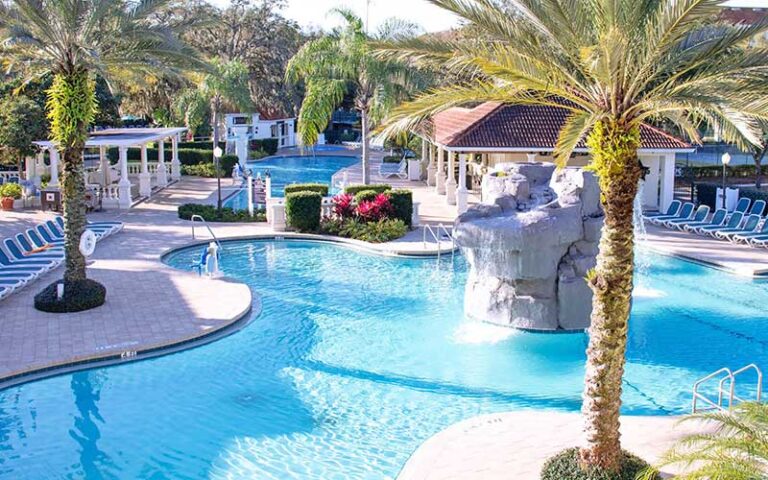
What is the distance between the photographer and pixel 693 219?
28.5 m

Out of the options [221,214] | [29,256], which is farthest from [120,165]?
[29,256]

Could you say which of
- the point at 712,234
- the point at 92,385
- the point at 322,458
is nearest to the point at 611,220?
the point at 322,458

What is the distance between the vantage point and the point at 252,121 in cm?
5834

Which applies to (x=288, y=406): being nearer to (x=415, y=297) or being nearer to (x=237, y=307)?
(x=237, y=307)

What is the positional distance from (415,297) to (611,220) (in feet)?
35.7

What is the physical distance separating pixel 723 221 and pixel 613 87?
65.7 ft

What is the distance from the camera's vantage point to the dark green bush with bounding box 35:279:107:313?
58.3 ft

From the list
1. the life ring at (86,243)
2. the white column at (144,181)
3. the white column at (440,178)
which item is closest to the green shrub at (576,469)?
the life ring at (86,243)

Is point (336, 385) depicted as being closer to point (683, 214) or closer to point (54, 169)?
point (683, 214)

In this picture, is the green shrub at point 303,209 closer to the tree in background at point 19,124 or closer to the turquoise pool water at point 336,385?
the turquoise pool water at point 336,385

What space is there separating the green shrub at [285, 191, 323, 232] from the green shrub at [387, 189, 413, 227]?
2.43m

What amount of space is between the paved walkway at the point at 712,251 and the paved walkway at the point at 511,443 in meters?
11.5

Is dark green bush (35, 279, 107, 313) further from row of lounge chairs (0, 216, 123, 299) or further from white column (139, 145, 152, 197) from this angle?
white column (139, 145, 152, 197)

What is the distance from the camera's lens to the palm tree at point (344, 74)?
31.9m
